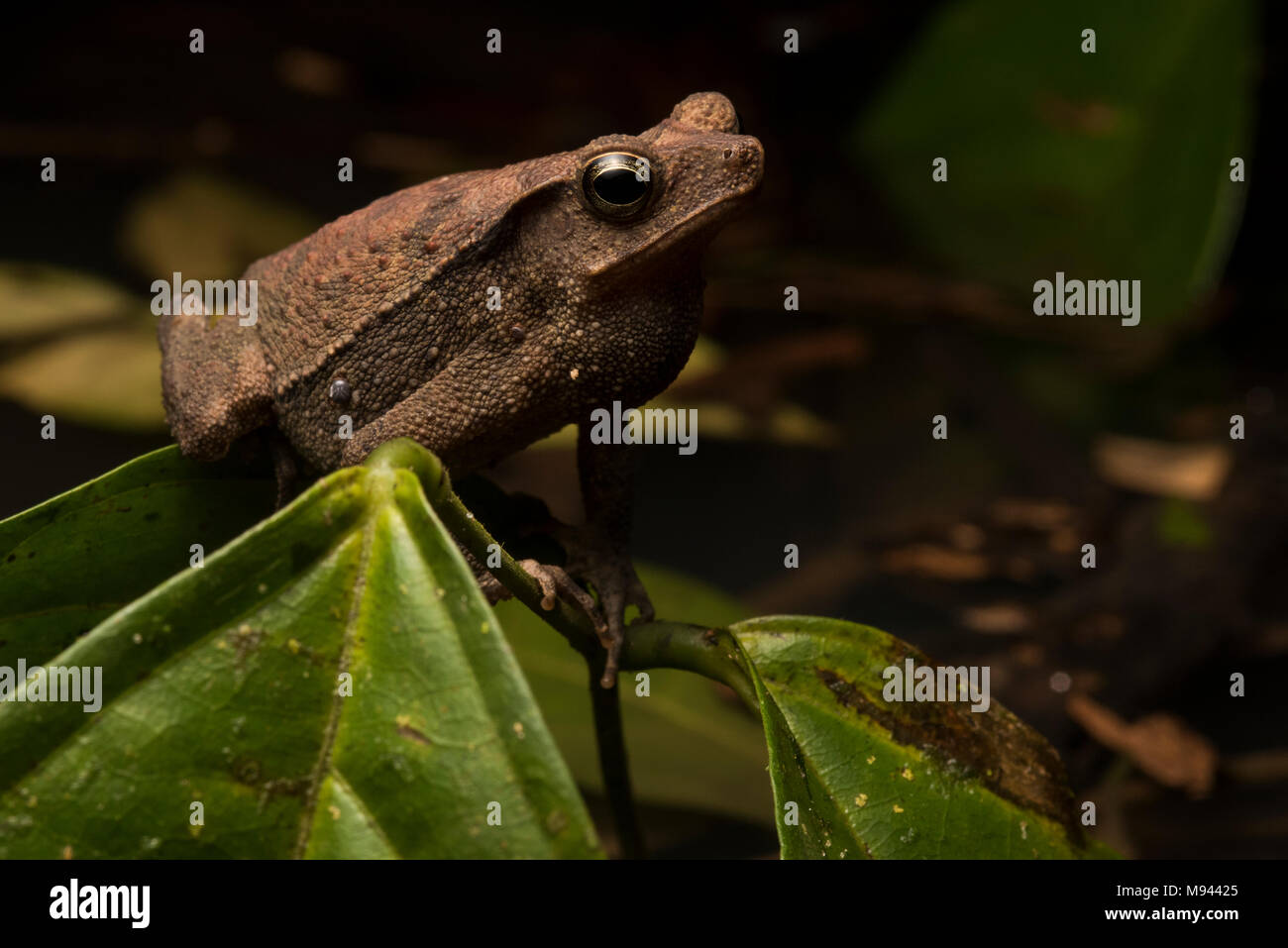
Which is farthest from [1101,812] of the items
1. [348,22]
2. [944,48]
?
[348,22]

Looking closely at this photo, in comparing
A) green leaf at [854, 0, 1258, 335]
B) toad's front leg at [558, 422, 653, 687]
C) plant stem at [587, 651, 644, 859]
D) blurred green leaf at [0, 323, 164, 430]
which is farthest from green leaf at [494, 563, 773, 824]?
green leaf at [854, 0, 1258, 335]

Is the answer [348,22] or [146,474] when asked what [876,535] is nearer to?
[146,474]

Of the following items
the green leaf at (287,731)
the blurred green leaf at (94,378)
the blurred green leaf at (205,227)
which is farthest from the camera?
the blurred green leaf at (205,227)

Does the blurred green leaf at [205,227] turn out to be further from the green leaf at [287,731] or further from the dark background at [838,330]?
the green leaf at [287,731]

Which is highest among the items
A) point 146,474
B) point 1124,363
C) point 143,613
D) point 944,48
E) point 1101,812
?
point 944,48

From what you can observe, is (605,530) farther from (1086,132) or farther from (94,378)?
(1086,132)

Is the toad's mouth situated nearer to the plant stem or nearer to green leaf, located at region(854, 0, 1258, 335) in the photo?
Result: the plant stem

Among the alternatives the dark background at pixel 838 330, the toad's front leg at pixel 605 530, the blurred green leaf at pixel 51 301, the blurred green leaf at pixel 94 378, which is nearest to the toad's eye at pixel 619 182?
the toad's front leg at pixel 605 530
